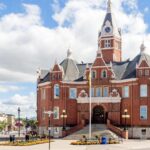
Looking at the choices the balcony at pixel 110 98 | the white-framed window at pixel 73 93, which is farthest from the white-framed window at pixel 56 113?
the balcony at pixel 110 98

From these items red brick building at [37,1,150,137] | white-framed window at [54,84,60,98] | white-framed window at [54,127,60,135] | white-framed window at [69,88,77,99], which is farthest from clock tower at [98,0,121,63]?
white-framed window at [54,127,60,135]

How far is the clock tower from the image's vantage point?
82.6m

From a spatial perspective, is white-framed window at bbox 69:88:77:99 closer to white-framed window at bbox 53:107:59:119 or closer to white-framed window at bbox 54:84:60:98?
white-framed window at bbox 54:84:60:98

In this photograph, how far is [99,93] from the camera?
74500 mm

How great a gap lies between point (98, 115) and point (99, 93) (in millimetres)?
3894

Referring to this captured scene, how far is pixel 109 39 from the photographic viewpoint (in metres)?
83.0

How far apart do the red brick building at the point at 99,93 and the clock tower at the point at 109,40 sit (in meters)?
3.07

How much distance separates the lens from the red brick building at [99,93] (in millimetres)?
70562

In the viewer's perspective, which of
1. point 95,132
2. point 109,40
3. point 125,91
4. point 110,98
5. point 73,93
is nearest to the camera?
point 95,132

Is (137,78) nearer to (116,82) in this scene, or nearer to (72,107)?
(116,82)

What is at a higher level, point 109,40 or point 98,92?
point 109,40

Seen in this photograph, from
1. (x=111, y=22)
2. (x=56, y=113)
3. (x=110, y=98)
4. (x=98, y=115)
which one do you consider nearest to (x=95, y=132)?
(x=98, y=115)

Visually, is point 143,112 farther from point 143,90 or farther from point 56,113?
point 56,113

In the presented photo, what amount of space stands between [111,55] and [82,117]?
594 inches
